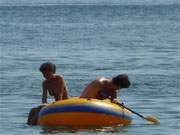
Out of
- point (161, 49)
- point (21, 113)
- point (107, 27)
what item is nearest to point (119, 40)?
point (161, 49)

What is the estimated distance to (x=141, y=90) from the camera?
2064 centimetres

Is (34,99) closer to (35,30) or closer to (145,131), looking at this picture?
(145,131)

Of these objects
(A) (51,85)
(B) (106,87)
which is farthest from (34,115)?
(B) (106,87)

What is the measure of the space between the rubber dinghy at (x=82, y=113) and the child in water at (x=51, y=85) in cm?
28

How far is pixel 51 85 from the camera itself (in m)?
15.9

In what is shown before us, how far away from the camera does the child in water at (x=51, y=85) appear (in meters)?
15.8

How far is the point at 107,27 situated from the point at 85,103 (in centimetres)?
3486

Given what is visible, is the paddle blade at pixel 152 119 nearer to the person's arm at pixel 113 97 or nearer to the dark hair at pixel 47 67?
the person's arm at pixel 113 97

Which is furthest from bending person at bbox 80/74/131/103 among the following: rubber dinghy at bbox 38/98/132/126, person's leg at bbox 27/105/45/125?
person's leg at bbox 27/105/45/125

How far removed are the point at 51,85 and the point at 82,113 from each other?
2.31 feet

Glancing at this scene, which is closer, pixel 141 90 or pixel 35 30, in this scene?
pixel 141 90

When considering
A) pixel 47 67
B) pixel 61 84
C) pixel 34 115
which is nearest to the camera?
A: pixel 47 67

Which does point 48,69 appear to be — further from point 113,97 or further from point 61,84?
point 113,97

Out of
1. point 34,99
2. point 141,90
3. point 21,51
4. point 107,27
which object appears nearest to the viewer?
point 34,99
